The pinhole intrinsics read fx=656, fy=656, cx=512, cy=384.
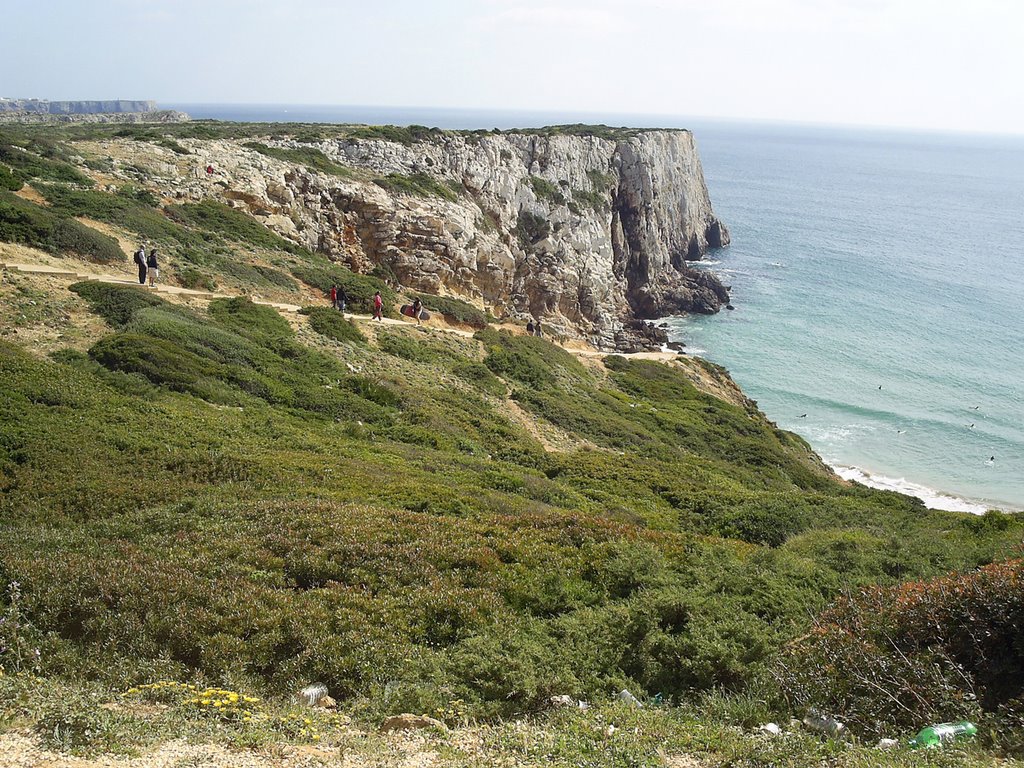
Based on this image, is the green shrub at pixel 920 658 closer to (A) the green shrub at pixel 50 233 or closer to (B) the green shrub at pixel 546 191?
(A) the green shrub at pixel 50 233

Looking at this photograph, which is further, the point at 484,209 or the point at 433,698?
the point at 484,209

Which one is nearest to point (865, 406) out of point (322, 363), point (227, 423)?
point (322, 363)

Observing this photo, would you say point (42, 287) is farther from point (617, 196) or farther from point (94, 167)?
point (617, 196)

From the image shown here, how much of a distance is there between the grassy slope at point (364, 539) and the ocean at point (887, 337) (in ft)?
60.2

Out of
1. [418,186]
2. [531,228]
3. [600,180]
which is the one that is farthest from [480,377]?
[600,180]

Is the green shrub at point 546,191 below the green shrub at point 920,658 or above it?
above

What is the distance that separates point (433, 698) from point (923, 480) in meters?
35.1

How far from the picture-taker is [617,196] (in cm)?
6444

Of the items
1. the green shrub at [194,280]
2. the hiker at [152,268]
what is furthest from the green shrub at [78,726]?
the green shrub at [194,280]

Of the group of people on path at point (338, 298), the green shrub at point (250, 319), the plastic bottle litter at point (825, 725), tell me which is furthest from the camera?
the group of people on path at point (338, 298)

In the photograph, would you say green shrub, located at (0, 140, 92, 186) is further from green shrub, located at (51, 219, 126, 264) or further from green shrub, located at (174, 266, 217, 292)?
green shrub, located at (174, 266, 217, 292)

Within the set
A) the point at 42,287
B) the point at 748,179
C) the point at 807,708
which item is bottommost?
the point at 807,708

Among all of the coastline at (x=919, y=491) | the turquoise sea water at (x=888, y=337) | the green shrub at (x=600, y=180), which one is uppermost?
the green shrub at (x=600, y=180)

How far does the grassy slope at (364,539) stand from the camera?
290 inches
